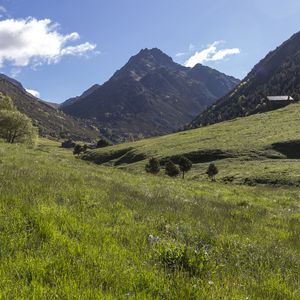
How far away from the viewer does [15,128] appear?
9956cm

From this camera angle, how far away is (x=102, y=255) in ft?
20.4

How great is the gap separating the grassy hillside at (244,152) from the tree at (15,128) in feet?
65.7

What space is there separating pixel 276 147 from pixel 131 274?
76.3 m

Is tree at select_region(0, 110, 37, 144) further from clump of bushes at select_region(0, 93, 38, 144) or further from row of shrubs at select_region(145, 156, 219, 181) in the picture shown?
row of shrubs at select_region(145, 156, 219, 181)

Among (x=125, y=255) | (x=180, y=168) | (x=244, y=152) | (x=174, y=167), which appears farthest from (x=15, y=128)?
(x=125, y=255)

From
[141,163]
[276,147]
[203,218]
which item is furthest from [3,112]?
[203,218]

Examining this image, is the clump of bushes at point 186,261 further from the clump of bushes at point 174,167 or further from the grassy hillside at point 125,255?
the clump of bushes at point 174,167

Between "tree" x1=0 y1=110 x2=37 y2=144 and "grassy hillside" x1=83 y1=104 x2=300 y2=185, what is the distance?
65.7ft

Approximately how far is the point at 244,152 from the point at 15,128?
5948cm

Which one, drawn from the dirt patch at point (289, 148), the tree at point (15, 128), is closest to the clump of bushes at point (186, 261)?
the dirt patch at point (289, 148)

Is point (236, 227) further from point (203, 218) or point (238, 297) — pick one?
point (238, 297)

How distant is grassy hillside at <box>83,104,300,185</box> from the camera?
55.6 meters

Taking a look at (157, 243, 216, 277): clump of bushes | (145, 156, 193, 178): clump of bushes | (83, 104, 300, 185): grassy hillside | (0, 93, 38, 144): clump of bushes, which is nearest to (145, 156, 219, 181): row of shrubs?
(145, 156, 193, 178): clump of bushes

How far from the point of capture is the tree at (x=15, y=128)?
97625 millimetres
